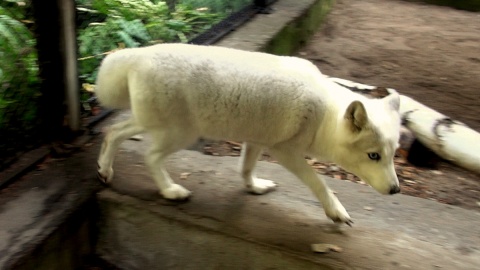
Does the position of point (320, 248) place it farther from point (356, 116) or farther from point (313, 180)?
point (356, 116)

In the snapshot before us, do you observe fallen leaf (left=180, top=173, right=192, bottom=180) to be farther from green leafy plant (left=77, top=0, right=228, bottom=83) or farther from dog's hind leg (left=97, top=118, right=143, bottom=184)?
green leafy plant (left=77, top=0, right=228, bottom=83)

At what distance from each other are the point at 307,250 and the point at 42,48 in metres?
1.83

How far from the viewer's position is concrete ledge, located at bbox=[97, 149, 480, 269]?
2639mm

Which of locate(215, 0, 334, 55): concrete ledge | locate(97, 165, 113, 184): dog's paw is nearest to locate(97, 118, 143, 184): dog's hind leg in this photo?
locate(97, 165, 113, 184): dog's paw

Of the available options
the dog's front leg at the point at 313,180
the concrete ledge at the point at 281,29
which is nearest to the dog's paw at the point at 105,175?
the dog's front leg at the point at 313,180

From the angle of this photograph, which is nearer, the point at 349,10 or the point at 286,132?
the point at 286,132

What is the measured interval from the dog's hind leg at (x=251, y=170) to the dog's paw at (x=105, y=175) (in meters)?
0.72

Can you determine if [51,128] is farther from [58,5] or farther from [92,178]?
[58,5]

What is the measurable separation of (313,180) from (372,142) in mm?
378

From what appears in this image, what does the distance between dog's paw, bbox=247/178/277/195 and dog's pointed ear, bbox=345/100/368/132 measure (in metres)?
0.75

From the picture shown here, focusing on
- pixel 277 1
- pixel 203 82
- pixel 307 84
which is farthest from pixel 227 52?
pixel 277 1

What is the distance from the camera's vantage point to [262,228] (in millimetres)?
2754

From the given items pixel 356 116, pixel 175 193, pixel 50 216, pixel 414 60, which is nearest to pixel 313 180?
pixel 356 116

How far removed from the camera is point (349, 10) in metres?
8.15
